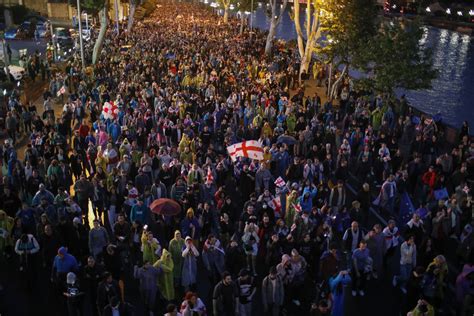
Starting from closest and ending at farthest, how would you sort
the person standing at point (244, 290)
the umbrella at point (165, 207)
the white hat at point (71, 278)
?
1. the white hat at point (71, 278)
2. the person standing at point (244, 290)
3. the umbrella at point (165, 207)

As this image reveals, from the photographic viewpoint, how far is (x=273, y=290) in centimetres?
826

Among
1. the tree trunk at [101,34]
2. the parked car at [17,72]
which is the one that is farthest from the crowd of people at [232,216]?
the tree trunk at [101,34]

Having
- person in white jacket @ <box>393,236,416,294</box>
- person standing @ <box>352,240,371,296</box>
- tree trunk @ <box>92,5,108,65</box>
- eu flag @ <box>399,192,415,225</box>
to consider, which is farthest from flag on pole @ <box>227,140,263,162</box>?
tree trunk @ <box>92,5,108,65</box>

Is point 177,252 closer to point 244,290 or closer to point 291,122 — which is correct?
point 244,290

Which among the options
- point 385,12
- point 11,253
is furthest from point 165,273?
point 385,12

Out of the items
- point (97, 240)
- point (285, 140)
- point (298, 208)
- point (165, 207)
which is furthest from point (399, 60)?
point (97, 240)

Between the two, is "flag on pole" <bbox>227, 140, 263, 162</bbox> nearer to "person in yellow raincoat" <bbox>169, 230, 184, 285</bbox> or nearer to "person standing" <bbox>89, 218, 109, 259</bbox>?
"person in yellow raincoat" <bbox>169, 230, 184, 285</bbox>

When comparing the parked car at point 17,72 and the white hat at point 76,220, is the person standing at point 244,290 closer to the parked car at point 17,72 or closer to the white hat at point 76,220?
the white hat at point 76,220

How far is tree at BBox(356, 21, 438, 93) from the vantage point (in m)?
21.7

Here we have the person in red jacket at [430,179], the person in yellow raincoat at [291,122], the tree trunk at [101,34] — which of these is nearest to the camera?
the person in red jacket at [430,179]

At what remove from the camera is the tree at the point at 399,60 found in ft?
71.2

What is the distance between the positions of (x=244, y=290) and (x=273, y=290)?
50 centimetres

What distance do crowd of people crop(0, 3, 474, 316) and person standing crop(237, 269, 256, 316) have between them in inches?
0.9

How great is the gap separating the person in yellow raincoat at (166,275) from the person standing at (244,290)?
1.27 m
